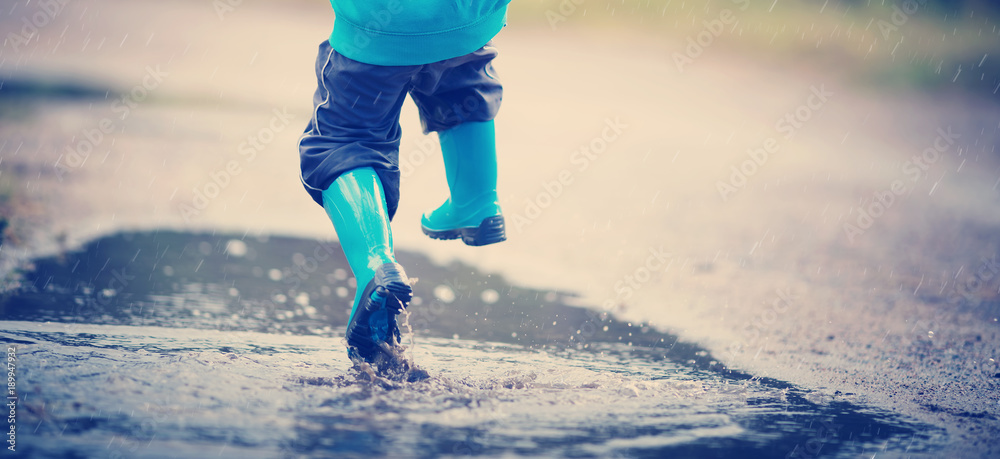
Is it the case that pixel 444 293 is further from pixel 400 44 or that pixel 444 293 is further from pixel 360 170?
pixel 400 44

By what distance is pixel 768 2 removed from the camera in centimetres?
1591

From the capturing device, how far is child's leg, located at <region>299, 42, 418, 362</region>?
7.98 ft

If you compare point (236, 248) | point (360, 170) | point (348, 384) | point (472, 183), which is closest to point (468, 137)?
point (472, 183)

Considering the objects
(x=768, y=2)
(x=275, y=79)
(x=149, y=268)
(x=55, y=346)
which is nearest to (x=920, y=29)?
(x=768, y=2)

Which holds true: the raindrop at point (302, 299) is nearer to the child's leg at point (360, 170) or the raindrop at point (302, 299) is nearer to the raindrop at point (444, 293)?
the raindrop at point (444, 293)

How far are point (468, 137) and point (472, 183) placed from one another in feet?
0.44

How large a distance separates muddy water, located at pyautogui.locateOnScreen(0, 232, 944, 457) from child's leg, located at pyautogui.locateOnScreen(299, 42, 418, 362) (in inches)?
6.4

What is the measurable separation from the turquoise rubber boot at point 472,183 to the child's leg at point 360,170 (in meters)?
0.24

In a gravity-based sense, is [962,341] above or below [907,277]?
below

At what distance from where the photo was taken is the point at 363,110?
8.34ft

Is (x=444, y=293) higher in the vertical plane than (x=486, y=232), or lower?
lower

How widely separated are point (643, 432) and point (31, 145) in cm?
494

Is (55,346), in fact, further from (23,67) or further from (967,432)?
(23,67)

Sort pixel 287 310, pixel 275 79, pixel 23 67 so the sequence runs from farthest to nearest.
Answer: pixel 275 79 < pixel 23 67 < pixel 287 310
